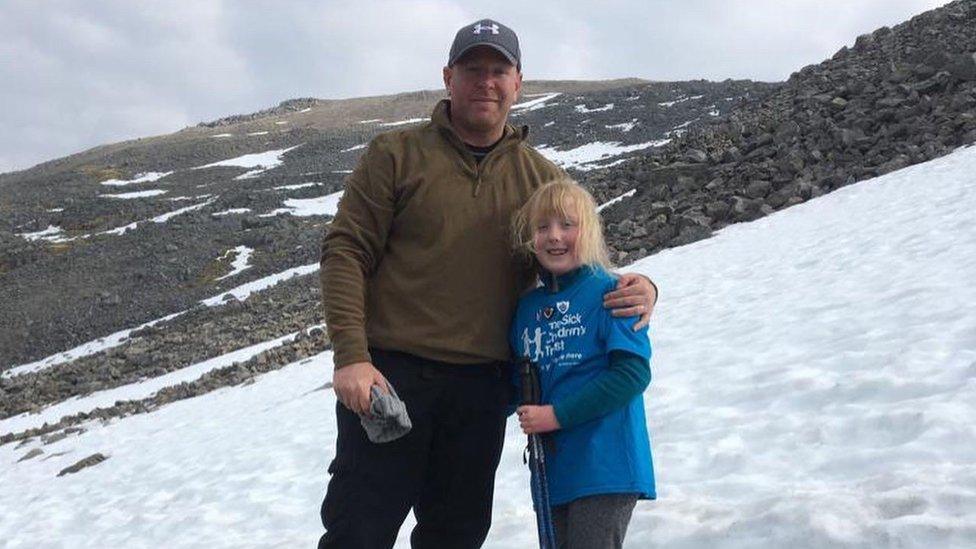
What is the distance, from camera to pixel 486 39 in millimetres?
3357

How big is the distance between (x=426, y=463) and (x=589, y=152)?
48192 mm

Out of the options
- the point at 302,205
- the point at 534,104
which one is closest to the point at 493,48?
the point at 302,205

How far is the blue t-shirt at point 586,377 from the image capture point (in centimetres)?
317

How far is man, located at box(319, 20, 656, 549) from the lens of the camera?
337 cm

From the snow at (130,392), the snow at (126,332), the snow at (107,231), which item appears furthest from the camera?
the snow at (107,231)

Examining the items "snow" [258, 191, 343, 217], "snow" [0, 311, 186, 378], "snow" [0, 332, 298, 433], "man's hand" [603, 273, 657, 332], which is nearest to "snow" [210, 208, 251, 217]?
"snow" [258, 191, 343, 217]

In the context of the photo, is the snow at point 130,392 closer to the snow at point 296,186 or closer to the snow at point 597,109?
the snow at point 296,186

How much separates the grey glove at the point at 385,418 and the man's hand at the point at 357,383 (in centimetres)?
2

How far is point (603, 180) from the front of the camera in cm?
2486

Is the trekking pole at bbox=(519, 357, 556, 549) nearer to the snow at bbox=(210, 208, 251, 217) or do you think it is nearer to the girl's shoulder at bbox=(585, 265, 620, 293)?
the girl's shoulder at bbox=(585, 265, 620, 293)

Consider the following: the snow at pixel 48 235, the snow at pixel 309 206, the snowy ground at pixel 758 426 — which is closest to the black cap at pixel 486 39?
the snowy ground at pixel 758 426

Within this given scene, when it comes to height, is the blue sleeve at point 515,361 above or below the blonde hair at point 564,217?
below

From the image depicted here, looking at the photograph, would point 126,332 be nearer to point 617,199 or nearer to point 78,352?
point 78,352

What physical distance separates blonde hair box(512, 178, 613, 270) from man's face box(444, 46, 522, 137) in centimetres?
38
